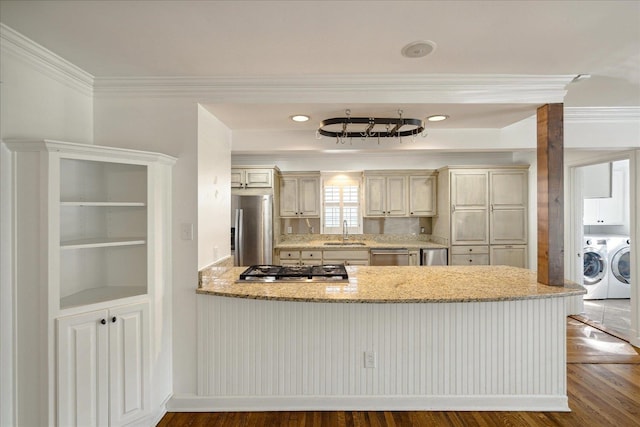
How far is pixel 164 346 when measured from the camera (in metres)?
2.26

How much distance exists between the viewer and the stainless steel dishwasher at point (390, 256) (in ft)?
15.6

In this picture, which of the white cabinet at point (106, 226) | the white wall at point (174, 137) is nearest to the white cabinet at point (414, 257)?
the white wall at point (174, 137)

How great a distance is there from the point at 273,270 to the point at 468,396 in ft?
5.66

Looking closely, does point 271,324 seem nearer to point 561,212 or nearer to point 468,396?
point 468,396

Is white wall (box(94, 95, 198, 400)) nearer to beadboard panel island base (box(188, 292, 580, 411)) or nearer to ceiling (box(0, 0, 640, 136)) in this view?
ceiling (box(0, 0, 640, 136))

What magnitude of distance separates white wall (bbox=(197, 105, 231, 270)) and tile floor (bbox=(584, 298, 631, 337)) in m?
4.61

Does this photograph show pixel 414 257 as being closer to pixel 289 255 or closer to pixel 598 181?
pixel 289 255

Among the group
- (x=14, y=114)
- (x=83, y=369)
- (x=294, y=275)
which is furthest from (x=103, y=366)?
(x=14, y=114)

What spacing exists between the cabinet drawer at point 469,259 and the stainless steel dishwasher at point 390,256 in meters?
0.67

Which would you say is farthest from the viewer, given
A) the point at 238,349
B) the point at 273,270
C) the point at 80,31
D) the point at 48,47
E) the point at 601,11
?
the point at 273,270

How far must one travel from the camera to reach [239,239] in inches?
177

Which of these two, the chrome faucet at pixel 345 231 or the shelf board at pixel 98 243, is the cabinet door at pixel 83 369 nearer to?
the shelf board at pixel 98 243

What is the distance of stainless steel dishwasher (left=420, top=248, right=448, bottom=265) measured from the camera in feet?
15.4

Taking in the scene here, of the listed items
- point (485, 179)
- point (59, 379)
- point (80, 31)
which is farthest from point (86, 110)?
point (485, 179)
